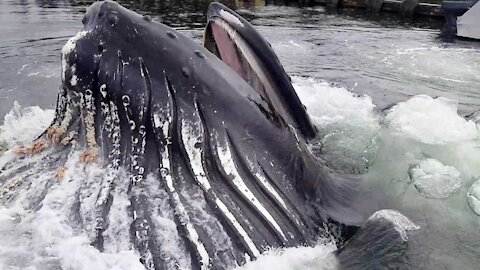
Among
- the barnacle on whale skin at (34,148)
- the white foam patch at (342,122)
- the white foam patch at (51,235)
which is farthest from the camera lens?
the white foam patch at (342,122)

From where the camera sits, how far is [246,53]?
4848mm

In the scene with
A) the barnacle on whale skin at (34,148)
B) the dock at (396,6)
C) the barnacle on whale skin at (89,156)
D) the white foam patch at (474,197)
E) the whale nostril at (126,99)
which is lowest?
the dock at (396,6)

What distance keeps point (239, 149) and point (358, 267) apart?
1214 mm

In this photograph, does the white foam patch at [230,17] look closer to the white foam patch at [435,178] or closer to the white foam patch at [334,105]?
the white foam patch at [435,178]

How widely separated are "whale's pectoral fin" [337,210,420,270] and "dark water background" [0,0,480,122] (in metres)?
6.07

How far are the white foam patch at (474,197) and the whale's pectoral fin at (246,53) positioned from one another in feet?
6.81

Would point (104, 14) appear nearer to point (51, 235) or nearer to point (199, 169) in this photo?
point (199, 169)

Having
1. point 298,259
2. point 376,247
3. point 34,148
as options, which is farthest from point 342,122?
point 34,148

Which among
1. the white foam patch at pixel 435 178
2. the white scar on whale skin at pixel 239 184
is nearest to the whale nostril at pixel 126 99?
the white scar on whale skin at pixel 239 184

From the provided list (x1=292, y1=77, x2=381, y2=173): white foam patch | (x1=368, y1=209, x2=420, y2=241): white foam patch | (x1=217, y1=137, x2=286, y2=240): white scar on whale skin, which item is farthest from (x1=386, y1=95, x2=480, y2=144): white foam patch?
(x1=217, y1=137, x2=286, y2=240): white scar on whale skin

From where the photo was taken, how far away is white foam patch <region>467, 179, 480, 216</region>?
535cm

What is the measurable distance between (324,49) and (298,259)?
1233 cm

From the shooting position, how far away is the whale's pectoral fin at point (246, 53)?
15.8 ft

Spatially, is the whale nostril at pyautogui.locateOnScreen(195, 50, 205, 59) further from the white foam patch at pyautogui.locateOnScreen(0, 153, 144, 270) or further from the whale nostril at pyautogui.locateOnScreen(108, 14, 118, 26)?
the white foam patch at pyautogui.locateOnScreen(0, 153, 144, 270)
